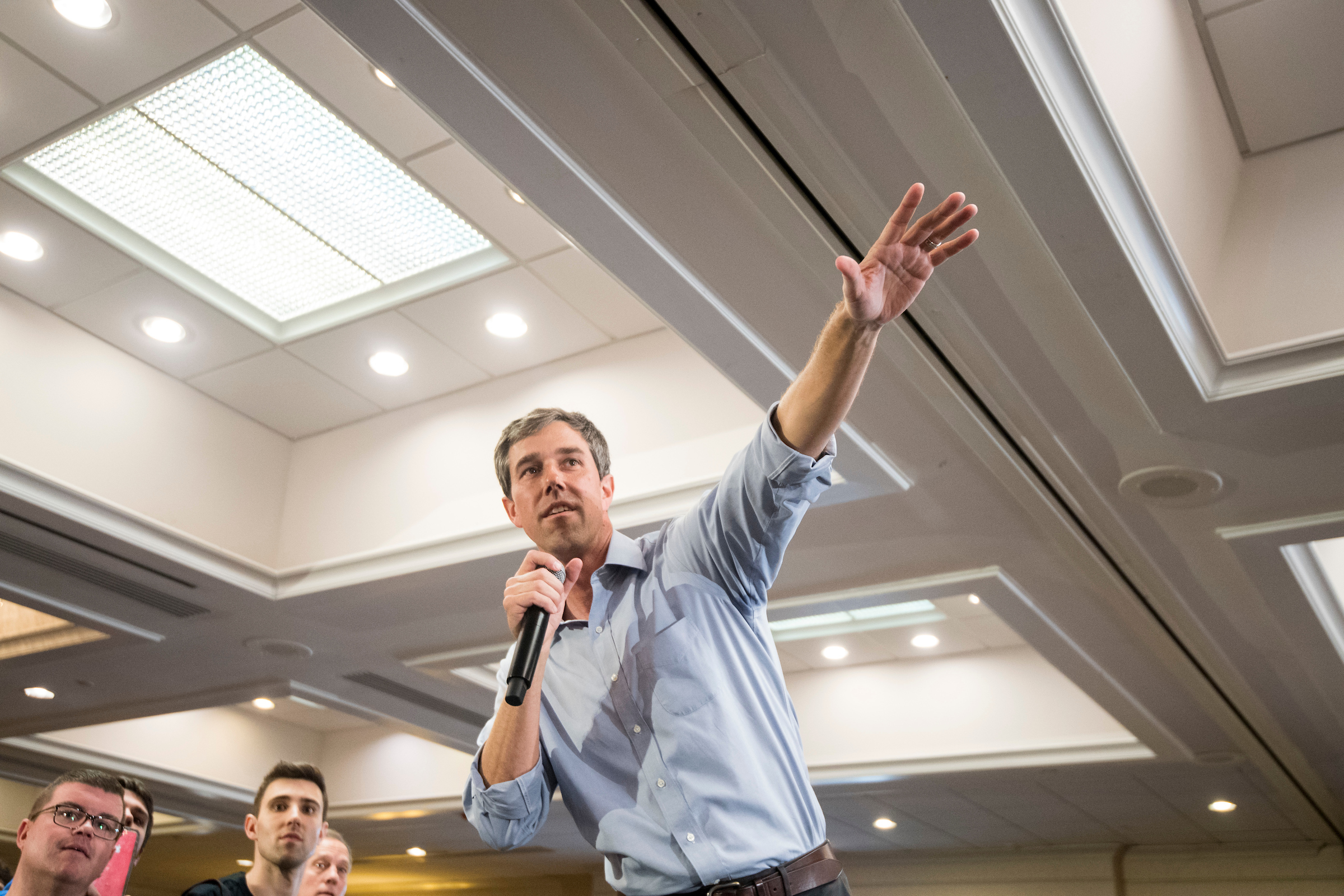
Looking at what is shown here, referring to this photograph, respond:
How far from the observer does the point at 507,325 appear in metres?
4.84

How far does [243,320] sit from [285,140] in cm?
121

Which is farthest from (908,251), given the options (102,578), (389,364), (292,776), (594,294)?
(102,578)

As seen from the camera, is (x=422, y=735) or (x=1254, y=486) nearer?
(x=1254, y=486)

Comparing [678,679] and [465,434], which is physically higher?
[465,434]

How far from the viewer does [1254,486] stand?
399 centimetres

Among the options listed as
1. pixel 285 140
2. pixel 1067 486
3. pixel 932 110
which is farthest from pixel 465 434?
pixel 932 110

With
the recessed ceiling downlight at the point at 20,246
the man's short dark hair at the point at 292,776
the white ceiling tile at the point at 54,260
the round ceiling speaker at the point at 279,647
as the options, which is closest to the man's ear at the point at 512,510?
the man's short dark hair at the point at 292,776

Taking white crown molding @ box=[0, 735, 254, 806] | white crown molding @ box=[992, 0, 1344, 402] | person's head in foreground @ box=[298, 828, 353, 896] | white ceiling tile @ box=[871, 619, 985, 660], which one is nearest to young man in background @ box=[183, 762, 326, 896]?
person's head in foreground @ box=[298, 828, 353, 896]

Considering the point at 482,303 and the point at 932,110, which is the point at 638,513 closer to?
the point at 482,303

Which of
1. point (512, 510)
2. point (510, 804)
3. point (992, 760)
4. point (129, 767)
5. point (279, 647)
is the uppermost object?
point (279, 647)

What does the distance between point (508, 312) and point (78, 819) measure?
2.79m

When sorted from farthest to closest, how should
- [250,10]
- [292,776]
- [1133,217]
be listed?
[292,776]
[250,10]
[1133,217]

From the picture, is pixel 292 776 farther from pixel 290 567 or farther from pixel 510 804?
pixel 510 804

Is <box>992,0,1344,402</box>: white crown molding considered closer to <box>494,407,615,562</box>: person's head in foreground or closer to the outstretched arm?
the outstretched arm
